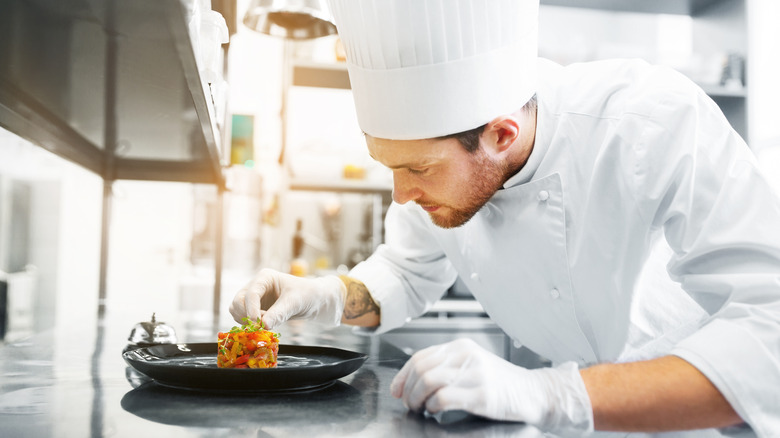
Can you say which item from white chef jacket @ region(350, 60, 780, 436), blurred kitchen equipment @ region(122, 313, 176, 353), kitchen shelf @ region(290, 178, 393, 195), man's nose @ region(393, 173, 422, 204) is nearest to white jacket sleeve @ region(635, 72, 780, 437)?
white chef jacket @ region(350, 60, 780, 436)

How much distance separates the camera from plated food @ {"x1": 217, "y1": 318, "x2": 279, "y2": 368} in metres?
0.96

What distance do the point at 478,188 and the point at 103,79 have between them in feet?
2.35

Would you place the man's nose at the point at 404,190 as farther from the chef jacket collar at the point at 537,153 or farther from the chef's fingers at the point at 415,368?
the chef's fingers at the point at 415,368

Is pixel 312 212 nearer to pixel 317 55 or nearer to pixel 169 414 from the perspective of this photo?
pixel 317 55

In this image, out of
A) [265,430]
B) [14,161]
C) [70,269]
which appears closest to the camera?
[265,430]

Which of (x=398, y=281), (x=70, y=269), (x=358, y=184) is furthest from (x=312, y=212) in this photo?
(x=398, y=281)

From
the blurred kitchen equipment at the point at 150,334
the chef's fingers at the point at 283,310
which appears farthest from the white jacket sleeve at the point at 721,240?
the blurred kitchen equipment at the point at 150,334

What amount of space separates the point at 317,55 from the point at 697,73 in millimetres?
2008

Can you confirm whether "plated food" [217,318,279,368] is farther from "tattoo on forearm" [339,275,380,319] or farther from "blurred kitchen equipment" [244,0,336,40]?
"blurred kitchen equipment" [244,0,336,40]

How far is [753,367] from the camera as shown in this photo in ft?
2.77

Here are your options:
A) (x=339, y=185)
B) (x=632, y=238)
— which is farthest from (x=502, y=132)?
(x=339, y=185)

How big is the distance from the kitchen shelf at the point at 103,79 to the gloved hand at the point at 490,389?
0.51 meters

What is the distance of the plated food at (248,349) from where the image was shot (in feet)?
3.15

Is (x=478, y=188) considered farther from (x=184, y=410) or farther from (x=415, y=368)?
(x=184, y=410)
